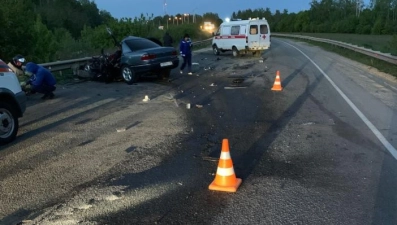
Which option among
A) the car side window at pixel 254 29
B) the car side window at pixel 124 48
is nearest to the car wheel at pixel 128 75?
the car side window at pixel 124 48

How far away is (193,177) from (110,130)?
10.3 ft

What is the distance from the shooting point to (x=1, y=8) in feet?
52.6

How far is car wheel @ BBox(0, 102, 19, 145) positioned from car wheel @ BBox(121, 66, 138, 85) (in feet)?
24.6

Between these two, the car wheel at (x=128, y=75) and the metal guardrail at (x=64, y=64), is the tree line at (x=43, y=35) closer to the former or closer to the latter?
the metal guardrail at (x=64, y=64)

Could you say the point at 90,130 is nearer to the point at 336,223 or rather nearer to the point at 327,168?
the point at 327,168

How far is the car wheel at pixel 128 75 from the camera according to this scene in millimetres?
14984

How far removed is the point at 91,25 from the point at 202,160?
83640mm

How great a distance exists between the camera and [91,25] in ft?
278

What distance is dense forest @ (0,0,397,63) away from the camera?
1669 cm

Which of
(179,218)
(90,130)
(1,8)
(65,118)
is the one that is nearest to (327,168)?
(179,218)

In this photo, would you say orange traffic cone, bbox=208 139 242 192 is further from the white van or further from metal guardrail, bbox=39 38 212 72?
the white van

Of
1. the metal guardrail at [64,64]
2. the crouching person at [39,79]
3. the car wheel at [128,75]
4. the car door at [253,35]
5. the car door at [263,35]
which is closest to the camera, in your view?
the crouching person at [39,79]

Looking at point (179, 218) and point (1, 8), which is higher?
point (1, 8)

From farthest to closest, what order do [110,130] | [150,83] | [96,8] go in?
[96,8], [150,83], [110,130]
